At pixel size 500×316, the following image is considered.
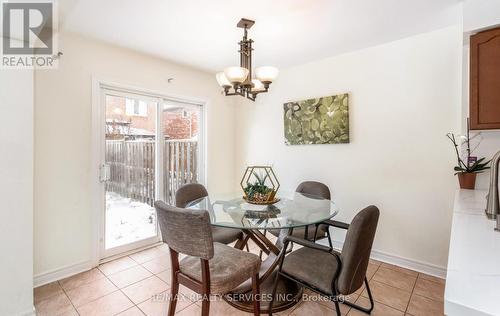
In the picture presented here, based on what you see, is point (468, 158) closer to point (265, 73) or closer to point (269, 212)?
point (269, 212)

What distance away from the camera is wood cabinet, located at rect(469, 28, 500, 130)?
5.88 ft

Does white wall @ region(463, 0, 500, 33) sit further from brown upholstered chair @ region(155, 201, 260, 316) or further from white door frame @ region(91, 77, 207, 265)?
white door frame @ region(91, 77, 207, 265)

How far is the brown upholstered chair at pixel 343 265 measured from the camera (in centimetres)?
144

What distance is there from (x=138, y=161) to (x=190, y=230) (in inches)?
80.5

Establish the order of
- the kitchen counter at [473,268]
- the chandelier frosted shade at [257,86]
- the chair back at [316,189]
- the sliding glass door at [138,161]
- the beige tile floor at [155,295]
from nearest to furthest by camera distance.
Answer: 1. the kitchen counter at [473,268]
2. the beige tile floor at [155,295]
3. the chandelier frosted shade at [257,86]
4. the chair back at [316,189]
5. the sliding glass door at [138,161]

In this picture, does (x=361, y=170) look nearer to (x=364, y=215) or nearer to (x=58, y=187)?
(x=364, y=215)

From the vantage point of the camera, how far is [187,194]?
258 centimetres

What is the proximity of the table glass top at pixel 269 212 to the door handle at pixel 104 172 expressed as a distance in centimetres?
109

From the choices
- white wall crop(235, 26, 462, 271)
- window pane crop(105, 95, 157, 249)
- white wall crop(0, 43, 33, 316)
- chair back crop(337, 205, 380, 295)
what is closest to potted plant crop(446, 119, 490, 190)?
white wall crop(235, 26, 462, 271)

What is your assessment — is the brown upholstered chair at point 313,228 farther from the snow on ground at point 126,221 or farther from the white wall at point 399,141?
the snow on ground at point 126,221

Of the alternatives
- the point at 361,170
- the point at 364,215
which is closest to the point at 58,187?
the point at 364,215

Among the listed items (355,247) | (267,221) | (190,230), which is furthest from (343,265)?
(190,230)

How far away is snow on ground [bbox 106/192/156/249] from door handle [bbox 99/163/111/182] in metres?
0.24

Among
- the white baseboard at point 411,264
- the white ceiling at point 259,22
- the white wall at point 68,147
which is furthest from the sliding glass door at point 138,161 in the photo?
the white baseboard at point 411,264
